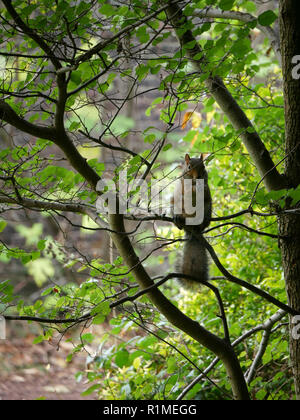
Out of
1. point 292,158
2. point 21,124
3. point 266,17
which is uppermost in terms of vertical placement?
point 266,17

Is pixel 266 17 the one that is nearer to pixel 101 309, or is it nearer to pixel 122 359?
pixel 101 309

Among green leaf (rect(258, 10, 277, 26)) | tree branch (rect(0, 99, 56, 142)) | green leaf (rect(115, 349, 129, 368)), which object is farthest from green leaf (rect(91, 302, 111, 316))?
green leaf (rect(258, 10, 277, 26))

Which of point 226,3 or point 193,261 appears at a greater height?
point 226,3

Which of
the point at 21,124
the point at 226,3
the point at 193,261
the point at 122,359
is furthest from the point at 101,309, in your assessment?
the point at 193,261

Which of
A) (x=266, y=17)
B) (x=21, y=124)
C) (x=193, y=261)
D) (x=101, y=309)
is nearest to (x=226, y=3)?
(x=266, y=17)

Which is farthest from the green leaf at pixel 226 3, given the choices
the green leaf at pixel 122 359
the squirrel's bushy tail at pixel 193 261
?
the green leaf at pixel 122 359

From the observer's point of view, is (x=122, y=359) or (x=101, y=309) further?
(x=122, y=359)

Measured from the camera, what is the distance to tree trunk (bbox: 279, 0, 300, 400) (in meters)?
2.04

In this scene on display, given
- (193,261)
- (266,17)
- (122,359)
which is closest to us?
(266,17)

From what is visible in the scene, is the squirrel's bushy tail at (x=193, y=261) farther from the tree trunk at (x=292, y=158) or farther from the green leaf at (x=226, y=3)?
the green leaf at (x=226, y=3)

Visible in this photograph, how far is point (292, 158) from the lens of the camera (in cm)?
209

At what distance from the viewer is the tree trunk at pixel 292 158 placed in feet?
A: 6.68

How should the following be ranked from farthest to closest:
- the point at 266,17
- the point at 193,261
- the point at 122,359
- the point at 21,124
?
1. the point at 193,261
2. the point at 122,359
3. the point at 266,17
4. the point at 21,124

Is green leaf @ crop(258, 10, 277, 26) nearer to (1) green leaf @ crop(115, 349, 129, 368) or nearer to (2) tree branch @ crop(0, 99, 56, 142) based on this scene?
(2) tree branch @ crop(0, 99, 56, 142)
